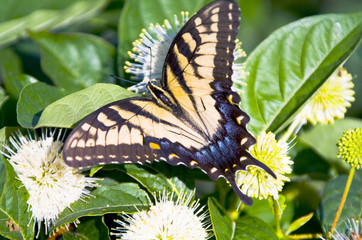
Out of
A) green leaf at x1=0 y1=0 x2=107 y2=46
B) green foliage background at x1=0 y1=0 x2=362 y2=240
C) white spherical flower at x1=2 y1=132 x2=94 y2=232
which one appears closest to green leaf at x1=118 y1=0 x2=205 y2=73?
green foliage background at x1=0 y1=0 x2=362 y2=240

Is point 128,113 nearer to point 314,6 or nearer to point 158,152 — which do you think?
point 158,152

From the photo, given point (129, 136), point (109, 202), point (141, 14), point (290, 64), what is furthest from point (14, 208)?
point (290, 64)

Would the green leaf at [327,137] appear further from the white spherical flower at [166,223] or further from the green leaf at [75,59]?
the green leaf at [75,59]

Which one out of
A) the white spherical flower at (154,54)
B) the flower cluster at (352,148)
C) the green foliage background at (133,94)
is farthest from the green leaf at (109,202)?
the flower cluster at (352,148)

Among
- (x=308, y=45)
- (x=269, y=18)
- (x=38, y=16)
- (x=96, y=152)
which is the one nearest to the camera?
(x=96, y=152)

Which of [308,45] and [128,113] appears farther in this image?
[308,45]

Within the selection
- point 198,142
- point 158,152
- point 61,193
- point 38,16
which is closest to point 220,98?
point 198,142

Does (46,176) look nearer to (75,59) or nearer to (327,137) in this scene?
(75,59)
